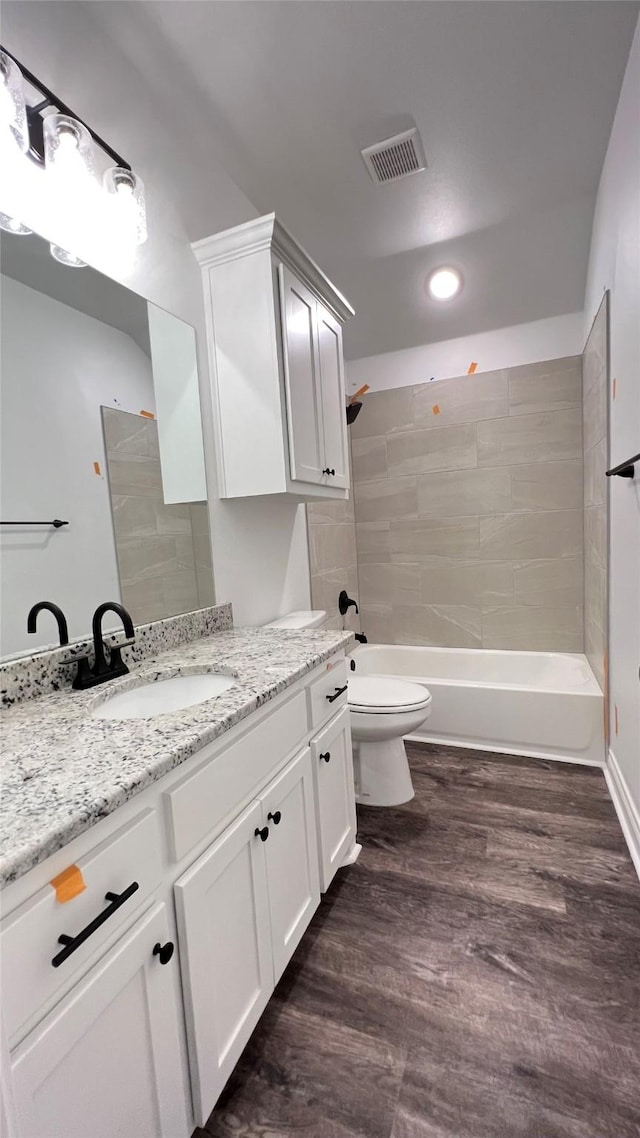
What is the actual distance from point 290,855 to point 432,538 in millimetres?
2366

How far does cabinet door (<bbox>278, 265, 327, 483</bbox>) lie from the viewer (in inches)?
67.5

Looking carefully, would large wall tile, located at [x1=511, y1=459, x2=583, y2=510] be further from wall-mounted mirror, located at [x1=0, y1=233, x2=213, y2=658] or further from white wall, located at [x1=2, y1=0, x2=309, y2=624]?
wall-mounted mirror, located at [x1=0, y1=233, x2=213, y2=658]

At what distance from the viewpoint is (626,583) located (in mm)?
1763

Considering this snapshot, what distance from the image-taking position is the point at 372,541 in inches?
133

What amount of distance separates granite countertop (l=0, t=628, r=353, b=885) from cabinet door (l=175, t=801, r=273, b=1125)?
0.79 ft

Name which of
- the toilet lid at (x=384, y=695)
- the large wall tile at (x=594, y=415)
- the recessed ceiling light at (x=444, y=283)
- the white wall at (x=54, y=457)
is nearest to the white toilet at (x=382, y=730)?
the toilet lid at (x=384, y=695)

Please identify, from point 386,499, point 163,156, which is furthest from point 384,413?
point 163,156

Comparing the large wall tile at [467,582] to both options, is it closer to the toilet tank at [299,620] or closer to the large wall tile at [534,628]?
the large wall tile at [534,628]

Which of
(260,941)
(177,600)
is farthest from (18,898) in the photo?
(177,600)

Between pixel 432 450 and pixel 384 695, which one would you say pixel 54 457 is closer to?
pixel 384 695

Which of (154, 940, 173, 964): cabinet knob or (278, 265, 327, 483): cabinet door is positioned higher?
(278, 265, 327, 483): cabinet door

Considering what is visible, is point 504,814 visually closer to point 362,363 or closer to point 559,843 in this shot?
point 559,843

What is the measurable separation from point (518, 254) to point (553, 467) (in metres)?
1.18

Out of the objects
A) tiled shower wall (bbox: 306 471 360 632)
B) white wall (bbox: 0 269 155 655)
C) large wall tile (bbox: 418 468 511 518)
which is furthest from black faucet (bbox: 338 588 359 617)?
white wall (bbox: 0 269 155 655)
